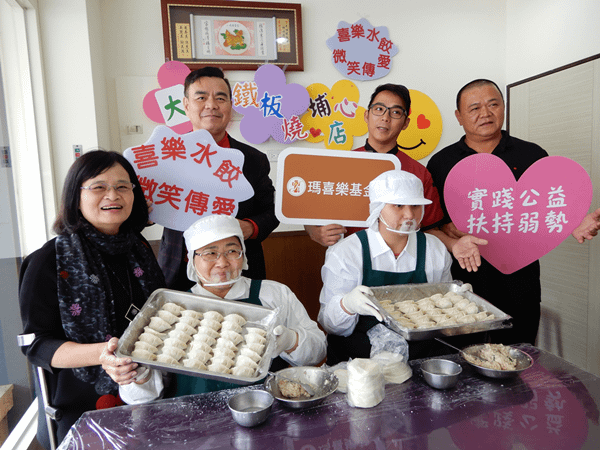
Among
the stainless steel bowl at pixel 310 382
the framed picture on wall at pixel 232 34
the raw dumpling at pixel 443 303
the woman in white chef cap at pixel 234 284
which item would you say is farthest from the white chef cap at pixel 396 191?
the framed picture on wall at pixel 232 34

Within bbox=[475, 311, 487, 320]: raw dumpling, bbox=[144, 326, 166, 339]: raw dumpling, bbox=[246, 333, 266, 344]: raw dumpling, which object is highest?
bbox=[144, 326, 166, 339]: raw dumpling

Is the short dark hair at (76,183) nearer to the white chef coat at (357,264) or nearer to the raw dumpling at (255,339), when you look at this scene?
the raw dumpling at (255,339)

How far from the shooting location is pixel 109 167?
173 cm

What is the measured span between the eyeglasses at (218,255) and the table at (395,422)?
21.9 inches

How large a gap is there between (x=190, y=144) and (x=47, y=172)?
1433 millimetres

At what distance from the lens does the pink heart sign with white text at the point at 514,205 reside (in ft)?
7.31

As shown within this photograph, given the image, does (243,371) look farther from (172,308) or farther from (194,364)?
(172,308)

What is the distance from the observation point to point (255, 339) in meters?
1.57

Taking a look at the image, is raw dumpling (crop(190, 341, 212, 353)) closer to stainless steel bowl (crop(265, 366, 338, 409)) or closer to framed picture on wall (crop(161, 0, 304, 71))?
stainless steel bowl (crop(265, 366, 338, 409))

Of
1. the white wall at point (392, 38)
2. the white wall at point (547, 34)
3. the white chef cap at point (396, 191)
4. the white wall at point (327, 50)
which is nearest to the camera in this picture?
the white chef cap at point (396, 191)

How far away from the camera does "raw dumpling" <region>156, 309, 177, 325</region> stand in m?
1.62

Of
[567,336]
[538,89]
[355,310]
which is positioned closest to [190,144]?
[355,310]

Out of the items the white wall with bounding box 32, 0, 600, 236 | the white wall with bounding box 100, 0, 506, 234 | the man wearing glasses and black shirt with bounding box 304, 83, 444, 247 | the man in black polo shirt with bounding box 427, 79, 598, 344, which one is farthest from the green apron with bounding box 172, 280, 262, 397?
the white wall with bounding box 100, 0, 506, 234

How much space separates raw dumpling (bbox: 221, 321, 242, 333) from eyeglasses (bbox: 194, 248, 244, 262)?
298 millimetres
